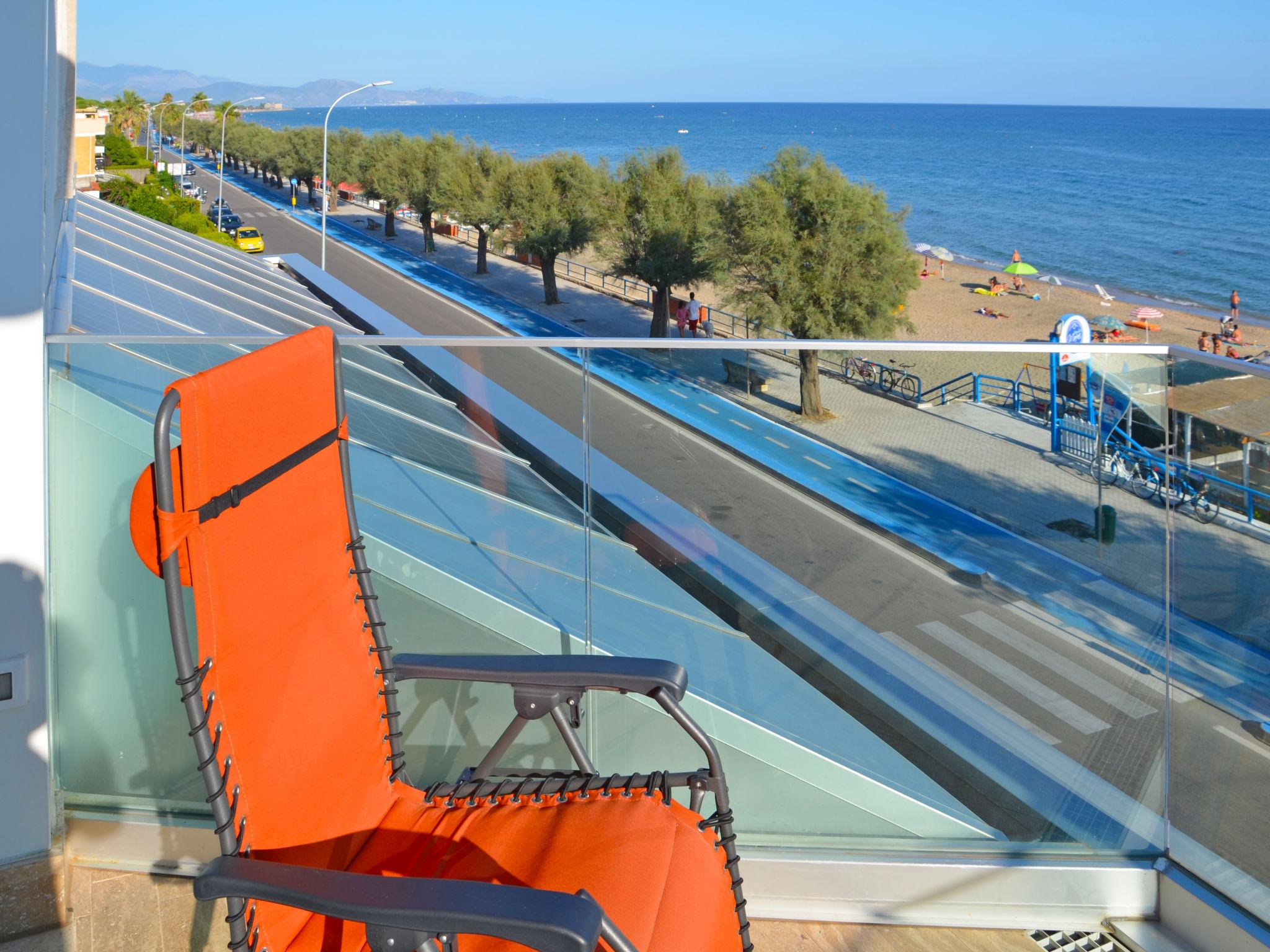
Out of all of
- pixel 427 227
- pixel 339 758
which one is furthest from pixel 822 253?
pixel 427 227

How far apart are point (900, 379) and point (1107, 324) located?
39854mm

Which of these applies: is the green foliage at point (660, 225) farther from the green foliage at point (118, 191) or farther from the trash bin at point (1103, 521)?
the trash bin at point (1103, 521)

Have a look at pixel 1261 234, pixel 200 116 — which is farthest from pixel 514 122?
pixel 1261 234

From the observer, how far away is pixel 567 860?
1.55m

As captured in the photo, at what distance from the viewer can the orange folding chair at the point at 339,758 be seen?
1235mm

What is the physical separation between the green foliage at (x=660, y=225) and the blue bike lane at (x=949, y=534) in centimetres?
2902

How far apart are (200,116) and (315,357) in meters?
167

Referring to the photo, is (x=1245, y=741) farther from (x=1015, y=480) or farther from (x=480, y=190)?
(x=480, y=190)

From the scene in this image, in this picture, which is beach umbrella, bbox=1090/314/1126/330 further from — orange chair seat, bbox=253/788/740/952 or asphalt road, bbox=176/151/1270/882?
orange chair seat, bbox=253/788/740/952

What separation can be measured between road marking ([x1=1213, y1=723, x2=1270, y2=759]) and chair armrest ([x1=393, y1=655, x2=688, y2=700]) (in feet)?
4.38

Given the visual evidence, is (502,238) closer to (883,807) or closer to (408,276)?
(408,276)

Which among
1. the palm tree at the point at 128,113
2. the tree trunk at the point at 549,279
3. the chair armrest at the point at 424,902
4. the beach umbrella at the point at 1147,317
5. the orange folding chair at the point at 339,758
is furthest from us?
the palm tree at the point at 128,113

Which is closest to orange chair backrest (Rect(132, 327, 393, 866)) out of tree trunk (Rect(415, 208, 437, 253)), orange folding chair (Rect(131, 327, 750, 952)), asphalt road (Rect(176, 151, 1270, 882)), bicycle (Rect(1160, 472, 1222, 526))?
orange folding chair (Rect(131, 327, 750, 952))

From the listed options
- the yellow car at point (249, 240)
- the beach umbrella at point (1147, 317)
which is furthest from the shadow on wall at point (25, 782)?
the beach umbrella at point (1147, 317)
